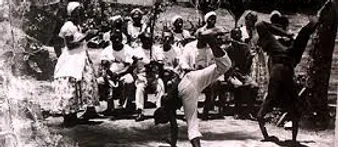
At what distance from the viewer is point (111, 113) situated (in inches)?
147

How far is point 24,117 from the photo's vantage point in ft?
12.6

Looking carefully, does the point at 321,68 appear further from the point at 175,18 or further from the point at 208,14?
the point at 175,18

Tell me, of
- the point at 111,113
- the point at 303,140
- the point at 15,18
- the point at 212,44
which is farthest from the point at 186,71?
the point at 15,18

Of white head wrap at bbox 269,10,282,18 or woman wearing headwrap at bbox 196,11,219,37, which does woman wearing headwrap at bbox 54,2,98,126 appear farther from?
white head wrap at bbox 269,10,282,18

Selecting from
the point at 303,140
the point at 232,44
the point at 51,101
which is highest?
the point at 232,44

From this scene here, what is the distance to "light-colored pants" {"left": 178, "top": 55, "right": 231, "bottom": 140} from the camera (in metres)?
3.69

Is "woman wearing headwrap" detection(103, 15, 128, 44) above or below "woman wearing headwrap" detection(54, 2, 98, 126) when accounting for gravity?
above

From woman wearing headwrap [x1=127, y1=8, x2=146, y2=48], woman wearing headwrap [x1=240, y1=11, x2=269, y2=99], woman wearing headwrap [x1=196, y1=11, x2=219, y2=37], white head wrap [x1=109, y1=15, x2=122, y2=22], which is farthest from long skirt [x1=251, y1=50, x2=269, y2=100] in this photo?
white head wrap [x1=109, y1=15, x2=122, y2=22]

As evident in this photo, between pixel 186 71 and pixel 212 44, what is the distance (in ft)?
0.65

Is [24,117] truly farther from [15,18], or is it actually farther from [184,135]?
[184,135]

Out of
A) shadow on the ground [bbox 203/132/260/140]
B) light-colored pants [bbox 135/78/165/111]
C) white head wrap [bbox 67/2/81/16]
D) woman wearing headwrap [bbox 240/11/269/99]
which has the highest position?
white head wrap [bbox 67/2/81/16]

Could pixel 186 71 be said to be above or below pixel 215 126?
above

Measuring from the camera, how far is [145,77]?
12.2 ft

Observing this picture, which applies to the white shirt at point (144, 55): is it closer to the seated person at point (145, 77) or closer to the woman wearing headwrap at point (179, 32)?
the seated person at point (145, 77)
